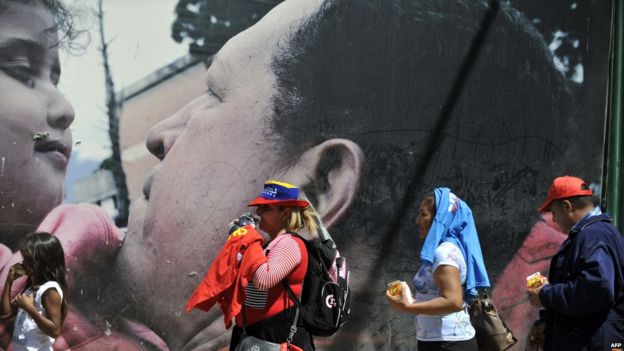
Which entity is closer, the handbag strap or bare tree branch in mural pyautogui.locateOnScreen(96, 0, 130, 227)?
the handbag strap

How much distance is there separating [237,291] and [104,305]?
8.53 feet

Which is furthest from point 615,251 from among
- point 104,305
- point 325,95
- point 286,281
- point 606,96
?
point 606,96

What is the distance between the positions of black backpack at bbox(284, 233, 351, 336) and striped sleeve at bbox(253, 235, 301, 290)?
0.32ft

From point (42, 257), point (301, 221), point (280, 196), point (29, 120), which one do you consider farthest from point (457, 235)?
point (29, 120)

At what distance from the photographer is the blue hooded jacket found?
15.1 feet

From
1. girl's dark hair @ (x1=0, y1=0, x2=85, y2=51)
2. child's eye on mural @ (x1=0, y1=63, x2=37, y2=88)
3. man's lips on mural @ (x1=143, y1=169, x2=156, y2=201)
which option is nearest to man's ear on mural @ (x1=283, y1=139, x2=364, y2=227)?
man's lips on mural @ (x1=143, y1=169, x2=156, y2=201)

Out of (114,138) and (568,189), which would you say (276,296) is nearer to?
(568,189)

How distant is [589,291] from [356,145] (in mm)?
3369

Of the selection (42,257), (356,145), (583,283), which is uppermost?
(583,283)

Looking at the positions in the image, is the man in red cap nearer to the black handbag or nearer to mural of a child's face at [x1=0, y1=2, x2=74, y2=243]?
the black handbag

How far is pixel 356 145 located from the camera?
7.30 metres

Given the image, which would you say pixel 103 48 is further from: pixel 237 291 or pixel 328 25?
pixel 237 291

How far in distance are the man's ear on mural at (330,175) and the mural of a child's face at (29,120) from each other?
1.90m

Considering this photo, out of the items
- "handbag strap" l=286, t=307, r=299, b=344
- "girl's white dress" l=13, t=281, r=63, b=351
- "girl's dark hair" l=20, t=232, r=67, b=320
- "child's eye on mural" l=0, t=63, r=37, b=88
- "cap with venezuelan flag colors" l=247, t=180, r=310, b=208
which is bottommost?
"girl's white dress" l=13, t=281, r=63, b=351
